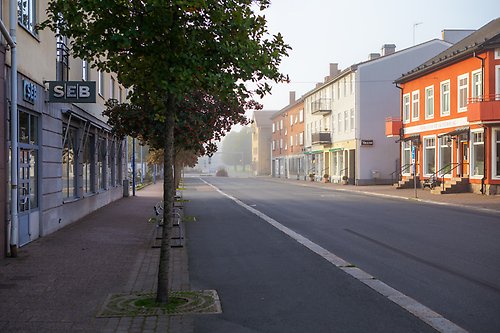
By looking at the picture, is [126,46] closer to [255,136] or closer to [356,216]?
[356,216]

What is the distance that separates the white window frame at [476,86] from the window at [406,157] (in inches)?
367

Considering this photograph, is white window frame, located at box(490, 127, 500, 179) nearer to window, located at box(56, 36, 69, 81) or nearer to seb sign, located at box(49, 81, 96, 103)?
window, located at box(56, 36, 69, 81)

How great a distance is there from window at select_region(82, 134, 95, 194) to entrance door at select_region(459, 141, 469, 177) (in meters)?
19.9

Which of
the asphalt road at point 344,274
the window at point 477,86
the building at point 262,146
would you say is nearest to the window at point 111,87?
the asphalt road at point 344,274

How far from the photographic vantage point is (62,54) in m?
15.9

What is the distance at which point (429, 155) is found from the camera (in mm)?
36562

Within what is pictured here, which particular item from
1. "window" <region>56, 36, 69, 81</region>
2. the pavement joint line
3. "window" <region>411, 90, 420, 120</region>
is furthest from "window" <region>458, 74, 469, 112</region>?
the pavement joint line

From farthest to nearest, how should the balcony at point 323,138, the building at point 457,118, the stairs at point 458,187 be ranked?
the balcony at point 323,138 < the stairs at point 458,187 < the building at point 457,118

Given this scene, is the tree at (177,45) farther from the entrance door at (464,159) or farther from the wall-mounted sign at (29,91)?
the entrance door at (464,159)

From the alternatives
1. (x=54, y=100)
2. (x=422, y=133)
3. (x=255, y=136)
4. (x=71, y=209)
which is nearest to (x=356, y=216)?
(x=71, y=209)

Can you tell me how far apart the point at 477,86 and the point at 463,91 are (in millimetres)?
1616

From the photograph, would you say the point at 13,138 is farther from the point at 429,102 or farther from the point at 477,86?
the point at 429,102

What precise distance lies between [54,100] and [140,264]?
5.42m

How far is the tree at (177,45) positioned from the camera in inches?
252
